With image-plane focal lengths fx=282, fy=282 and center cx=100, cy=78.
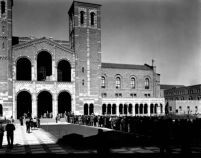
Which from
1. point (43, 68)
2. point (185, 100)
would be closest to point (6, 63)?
point (43, 68)

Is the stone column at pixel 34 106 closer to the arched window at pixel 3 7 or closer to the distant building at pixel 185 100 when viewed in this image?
the arched window at pixel 3 7

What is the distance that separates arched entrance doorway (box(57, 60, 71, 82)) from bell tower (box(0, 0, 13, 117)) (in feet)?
32.6

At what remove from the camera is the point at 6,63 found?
150 ft

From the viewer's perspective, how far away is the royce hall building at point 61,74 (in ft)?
151

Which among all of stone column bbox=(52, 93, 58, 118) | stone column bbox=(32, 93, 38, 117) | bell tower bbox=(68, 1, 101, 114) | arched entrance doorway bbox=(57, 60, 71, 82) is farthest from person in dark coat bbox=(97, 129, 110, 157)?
arched entrance doorway bbox=(57, 60, 71, 82)

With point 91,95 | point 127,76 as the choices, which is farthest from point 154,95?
point 91,95

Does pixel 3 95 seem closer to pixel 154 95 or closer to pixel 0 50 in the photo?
pixel 0 50

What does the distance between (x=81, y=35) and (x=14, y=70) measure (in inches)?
563

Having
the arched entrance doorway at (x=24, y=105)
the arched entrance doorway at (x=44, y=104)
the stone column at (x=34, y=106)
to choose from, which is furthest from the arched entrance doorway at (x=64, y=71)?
the stone column at (x=34, y=106)

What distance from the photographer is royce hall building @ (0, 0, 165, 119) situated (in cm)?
4613

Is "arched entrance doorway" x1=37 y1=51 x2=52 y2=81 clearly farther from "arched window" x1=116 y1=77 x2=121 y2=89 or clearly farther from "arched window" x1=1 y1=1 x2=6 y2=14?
"arched window" x1=116 y1=77 x2=121 y2=89

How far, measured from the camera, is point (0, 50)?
45.7 metres

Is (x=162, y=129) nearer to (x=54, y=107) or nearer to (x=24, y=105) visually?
(x=54, y=107)

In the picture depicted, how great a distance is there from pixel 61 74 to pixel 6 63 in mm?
12646
